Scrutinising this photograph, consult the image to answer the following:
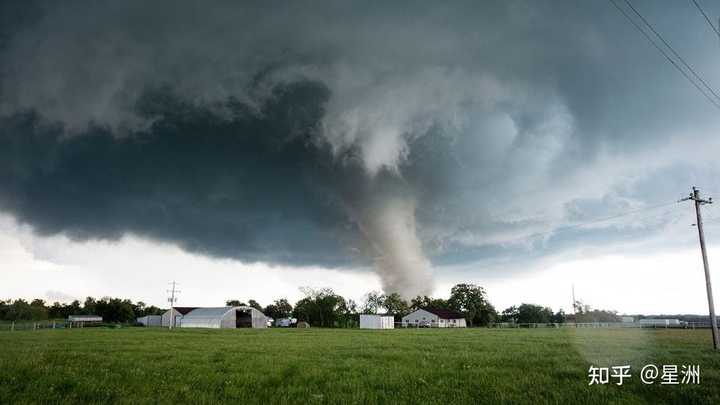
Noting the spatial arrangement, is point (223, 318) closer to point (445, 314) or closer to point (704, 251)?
point (445, 314)

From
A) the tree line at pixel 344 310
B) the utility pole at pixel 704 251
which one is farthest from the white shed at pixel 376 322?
the utility pole at pixel 704 251

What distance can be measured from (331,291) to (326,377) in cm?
12460

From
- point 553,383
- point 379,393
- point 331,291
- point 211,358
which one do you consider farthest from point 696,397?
point 331,291

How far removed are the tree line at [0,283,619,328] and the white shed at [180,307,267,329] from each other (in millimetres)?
20931

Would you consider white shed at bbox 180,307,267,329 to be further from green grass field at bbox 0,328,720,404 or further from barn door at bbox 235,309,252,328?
green grass field at bbox 0,328,720,404

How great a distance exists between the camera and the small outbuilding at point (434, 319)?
382 feet

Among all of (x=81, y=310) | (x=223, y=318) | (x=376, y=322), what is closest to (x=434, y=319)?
(x=376, y=322)

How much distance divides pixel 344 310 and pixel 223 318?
141 feet

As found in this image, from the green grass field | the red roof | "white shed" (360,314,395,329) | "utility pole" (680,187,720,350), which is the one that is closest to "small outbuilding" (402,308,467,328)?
the red roof

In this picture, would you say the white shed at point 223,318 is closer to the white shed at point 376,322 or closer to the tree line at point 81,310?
the white shed at point 376,322

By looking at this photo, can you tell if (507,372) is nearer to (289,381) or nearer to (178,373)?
(289,381)

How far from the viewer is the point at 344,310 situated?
134 metres

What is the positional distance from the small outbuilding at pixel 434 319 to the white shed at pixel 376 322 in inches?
619

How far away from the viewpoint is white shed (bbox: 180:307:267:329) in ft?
330
